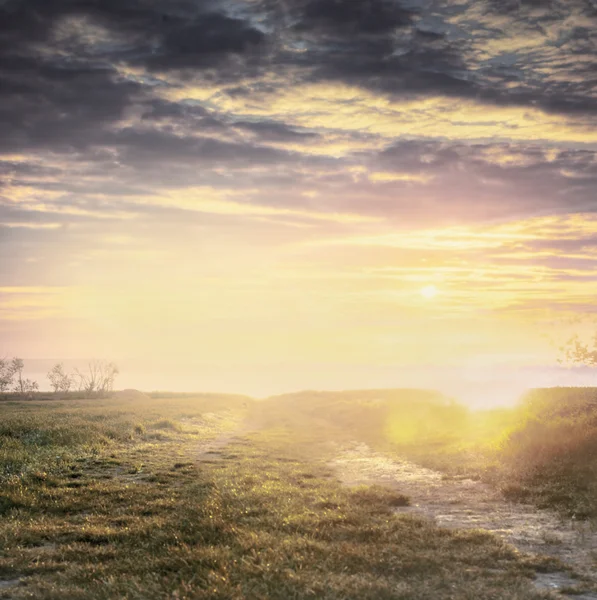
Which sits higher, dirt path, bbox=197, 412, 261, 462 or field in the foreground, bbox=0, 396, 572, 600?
field in the foreground, bbox=0, 396, 572, 600

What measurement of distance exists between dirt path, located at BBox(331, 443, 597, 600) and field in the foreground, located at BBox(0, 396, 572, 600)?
789 mm

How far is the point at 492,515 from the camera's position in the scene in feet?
59.1

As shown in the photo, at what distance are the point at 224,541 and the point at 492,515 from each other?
9.59 meters

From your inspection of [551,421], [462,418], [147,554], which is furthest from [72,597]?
[462,418]

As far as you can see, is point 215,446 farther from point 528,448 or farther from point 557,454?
point 557,454

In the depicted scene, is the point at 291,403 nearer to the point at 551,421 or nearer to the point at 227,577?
the point at 551,421

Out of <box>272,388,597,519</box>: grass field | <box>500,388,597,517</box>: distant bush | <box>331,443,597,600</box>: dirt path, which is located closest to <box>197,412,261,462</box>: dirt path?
<box>331,443,597,600</box>: dirt path

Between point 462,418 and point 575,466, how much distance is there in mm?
32031

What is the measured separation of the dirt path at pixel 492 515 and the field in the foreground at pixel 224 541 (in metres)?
0.79

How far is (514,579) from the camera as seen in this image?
444 inches

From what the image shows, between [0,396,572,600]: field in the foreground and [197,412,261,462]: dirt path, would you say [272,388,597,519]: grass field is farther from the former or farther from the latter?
[197,412,261,462]: dirt path

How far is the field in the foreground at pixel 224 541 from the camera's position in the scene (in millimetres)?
10750

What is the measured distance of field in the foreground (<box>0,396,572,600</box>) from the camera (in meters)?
10.8

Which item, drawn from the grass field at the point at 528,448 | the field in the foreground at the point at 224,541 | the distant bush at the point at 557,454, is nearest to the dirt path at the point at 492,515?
the field in the foreground at the point at 224,541
